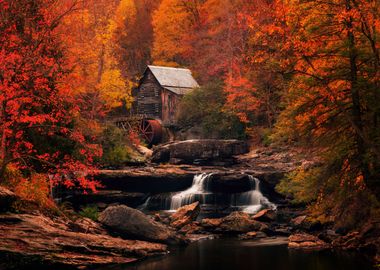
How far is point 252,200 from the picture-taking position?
24688mm

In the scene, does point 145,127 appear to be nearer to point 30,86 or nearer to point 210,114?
point 210,114

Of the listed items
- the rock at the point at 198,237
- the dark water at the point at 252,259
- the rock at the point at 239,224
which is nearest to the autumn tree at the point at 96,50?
the rock at the point at 239,224

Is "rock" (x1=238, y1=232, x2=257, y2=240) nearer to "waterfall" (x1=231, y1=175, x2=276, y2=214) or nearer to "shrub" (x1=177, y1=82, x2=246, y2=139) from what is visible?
"waterfall" (x1=231, y1=175, x2=276, y2=214)

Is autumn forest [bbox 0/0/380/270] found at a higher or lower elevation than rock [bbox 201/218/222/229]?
higher

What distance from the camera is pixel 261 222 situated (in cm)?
2009

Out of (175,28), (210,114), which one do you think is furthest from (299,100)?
(175,28)

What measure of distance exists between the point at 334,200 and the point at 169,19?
144ft

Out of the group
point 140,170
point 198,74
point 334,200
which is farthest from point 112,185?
point 198,74

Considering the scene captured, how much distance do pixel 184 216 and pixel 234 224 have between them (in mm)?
2533

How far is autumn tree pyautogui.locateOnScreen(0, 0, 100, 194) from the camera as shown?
14.7 metres

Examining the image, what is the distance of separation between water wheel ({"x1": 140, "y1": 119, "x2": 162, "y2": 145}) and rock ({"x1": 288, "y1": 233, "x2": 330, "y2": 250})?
27.0 meters

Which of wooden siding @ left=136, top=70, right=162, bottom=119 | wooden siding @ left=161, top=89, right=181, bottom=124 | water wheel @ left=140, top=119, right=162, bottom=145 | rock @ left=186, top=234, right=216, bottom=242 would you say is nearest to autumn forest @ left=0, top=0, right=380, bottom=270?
rock @ left=186, top=234, right=216, bottom=242

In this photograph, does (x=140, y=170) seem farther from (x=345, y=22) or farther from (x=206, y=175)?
(x=345, y=22)

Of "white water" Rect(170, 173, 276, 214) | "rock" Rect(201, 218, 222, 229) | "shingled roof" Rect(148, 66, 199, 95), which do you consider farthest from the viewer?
"shingled roof" Rect(148, 66, 199, 95)
